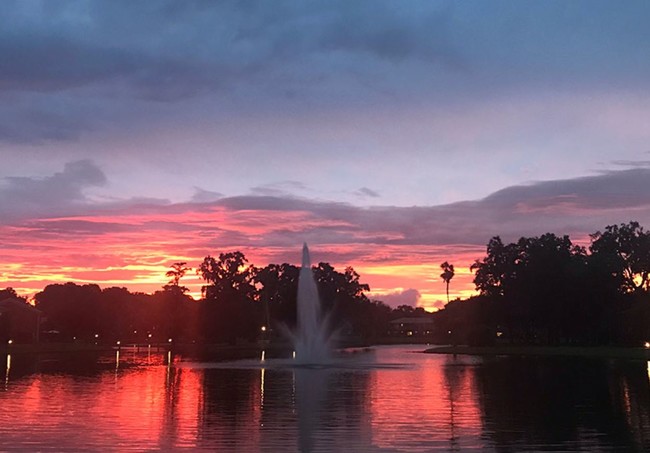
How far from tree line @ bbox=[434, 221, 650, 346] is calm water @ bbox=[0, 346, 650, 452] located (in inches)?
1886

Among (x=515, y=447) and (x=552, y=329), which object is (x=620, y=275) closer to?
(x=552, y=329)

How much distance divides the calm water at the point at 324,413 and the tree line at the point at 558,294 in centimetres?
4790

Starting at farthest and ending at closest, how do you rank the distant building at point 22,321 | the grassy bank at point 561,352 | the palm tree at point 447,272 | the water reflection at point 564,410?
1. the palm tree at point 447,272
2. the distant building at point 22,321
3. the grassy bank at point 561,352
4. the water reflection at point 564,410

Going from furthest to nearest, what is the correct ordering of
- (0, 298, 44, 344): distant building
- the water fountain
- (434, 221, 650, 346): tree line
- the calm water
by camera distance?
(0, 298, 44, 344): distant building
(434, 221, 650, 346): tree line
the water fountain
the calm water

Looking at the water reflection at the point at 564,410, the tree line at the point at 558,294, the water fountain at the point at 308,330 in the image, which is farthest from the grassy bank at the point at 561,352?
the water reflection at the point at 564,410

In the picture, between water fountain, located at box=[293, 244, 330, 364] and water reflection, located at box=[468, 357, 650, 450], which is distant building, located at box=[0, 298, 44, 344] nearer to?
water fountain, located at box=[293, 244, 330, 364]

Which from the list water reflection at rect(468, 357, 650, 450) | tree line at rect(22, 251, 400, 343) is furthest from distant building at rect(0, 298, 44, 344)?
water reflection at rect(468, 357, 650, 450)

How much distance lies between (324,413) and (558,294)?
6853 centimetres

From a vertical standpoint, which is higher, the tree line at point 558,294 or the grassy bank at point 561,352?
the tree line at point 558,294

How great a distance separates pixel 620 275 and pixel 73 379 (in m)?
79.1

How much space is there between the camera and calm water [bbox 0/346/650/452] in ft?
57.1

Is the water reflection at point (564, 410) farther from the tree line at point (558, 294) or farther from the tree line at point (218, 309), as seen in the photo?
the tree line at point (218, 309)

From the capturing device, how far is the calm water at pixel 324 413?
1739 cm

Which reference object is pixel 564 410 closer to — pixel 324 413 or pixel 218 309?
pixel 324 413
